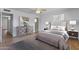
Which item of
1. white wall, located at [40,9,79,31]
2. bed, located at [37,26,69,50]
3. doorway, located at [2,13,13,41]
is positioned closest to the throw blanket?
bed, located at [37,26,69,50]

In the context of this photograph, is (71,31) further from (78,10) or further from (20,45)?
(20,45)

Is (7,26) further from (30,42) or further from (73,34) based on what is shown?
(73,34)

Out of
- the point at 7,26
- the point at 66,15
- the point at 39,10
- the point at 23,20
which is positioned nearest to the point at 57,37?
the point at 66,15

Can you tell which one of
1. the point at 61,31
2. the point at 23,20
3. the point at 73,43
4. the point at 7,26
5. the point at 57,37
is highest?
the point at 23,20

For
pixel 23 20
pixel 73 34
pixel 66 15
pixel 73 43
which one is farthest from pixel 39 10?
pixel 73 43

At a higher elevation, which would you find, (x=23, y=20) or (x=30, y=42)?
(x=23, y=20)

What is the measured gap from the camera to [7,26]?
233 cm

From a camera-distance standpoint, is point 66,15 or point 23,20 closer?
point 66,15

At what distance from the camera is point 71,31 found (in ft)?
7.75
